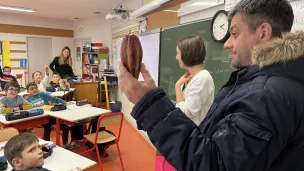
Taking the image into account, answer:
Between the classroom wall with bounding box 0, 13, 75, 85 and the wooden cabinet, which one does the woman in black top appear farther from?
the classroom wall with bounding box 0, 13, 75, 85

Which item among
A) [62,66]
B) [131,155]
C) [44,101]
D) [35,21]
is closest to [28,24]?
[35,21]

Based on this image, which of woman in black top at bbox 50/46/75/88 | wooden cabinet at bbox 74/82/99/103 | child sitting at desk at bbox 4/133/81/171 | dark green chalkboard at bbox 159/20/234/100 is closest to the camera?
child sitting at desk at bbox 4/133/81/171

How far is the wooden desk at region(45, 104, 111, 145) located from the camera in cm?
298

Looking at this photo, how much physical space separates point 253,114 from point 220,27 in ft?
6.16

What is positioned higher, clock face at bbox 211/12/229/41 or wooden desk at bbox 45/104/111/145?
clock face at bbox 211/12/229/41

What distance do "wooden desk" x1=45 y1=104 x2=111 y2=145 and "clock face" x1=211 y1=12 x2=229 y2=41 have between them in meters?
1.97

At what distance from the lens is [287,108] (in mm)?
517

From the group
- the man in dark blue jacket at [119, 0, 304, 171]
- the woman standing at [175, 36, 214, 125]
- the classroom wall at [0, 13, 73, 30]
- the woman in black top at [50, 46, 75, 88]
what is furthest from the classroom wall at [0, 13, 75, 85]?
the man in dark blue jacket at [119, 0, 304, 171]

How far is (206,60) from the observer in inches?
98.8

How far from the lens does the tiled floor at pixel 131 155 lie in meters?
3.16

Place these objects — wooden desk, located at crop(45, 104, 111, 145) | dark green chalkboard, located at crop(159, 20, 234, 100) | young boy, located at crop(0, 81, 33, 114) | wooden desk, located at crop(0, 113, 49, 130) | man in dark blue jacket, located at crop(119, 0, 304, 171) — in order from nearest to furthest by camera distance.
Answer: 1. man in dark blue jacket, located at crop(119, 0, 304, 171)
2. dark green chalkboard, located at crop(159, 20, 234, 100)
3. wooden desk, located at crop(0, 113, 49, 130)
4. wooden desk, located at crop(45, 104, 111, 145)
5. young boy, located at crop(0, 81, 33, 114)

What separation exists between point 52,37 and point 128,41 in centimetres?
940

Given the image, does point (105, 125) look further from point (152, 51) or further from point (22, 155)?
point (152, 51)

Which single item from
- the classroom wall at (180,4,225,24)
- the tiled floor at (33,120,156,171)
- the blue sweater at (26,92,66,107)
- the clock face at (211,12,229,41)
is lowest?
the tiled floor at (33,120,156,171)
